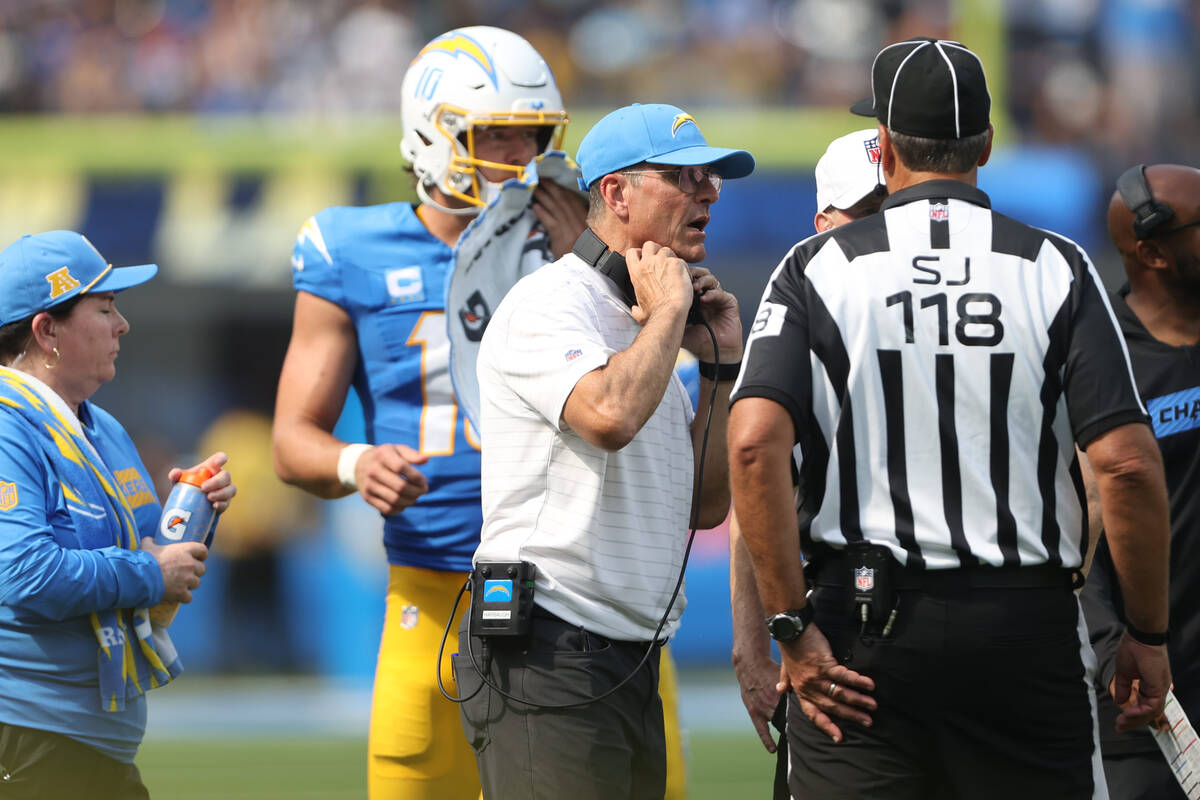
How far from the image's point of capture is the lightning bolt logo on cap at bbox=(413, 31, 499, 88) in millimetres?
4066

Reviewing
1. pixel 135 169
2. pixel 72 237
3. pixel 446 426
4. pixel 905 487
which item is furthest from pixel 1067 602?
pixel 135 169

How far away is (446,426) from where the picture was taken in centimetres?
390

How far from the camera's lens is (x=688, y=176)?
317cm

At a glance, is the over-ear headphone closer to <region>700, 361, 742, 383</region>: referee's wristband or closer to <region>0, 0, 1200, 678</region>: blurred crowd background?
<region>700, 361, 742, 383</region>: referee's wristband

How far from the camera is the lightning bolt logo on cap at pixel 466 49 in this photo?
13.3ft

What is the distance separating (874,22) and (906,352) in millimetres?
11262

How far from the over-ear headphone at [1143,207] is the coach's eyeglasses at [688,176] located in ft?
3.75

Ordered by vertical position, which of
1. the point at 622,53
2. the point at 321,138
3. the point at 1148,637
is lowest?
the point at 1148,637

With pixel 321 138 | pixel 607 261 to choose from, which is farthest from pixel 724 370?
pixel 321 138

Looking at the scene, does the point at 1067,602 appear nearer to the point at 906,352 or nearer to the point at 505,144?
the point at 906,352

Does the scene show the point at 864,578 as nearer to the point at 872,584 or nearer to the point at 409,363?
the point at 872,584

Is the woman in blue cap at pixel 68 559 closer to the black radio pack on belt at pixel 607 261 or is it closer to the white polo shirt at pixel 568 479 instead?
the white polo shirt at pixel 568 479

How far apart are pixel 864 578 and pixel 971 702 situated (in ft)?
0.97

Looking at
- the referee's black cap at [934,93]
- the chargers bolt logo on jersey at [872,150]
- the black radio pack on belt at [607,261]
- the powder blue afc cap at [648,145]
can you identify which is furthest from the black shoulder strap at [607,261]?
the chargers bolt logo on jersey at [872,150]
